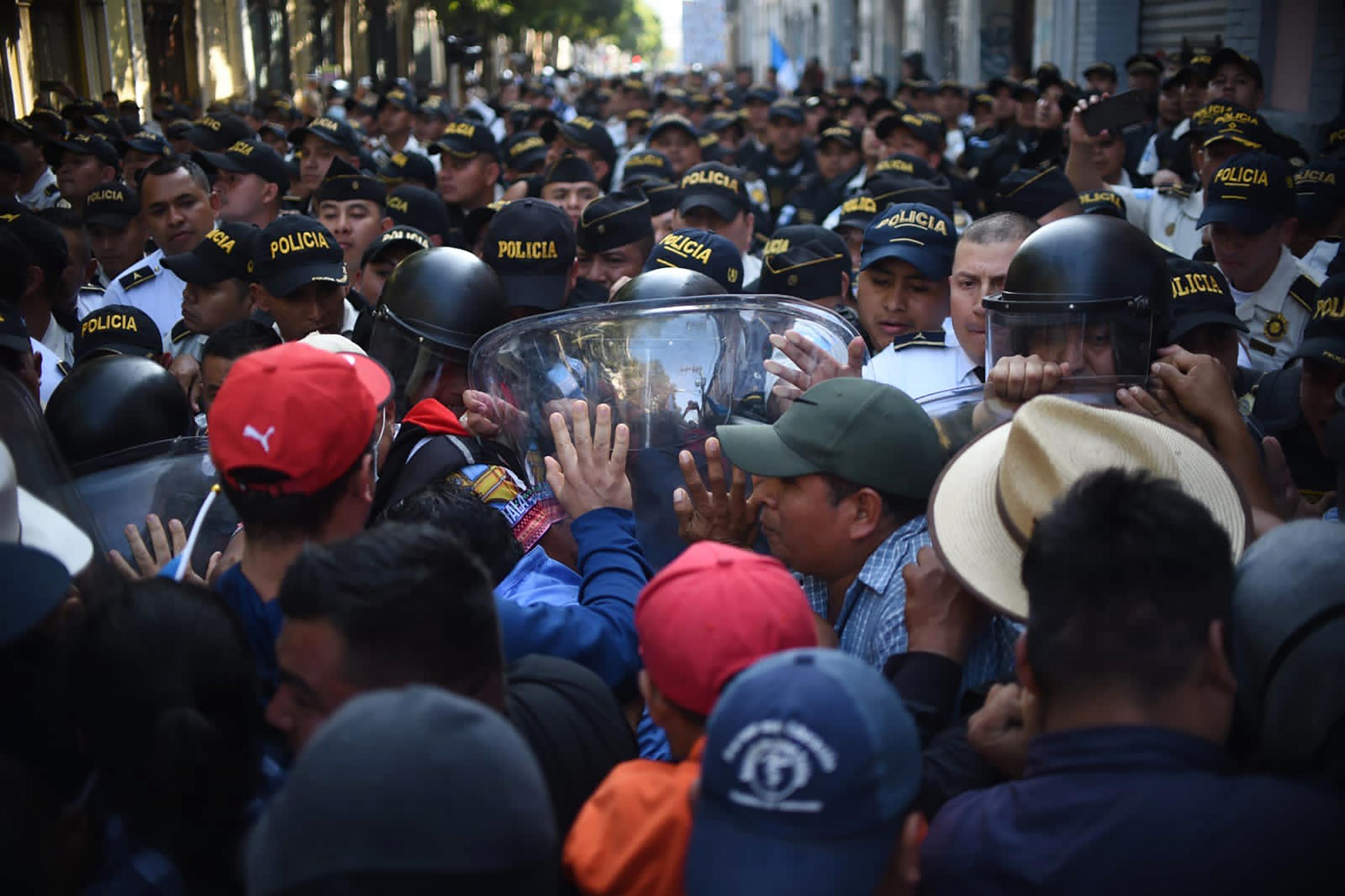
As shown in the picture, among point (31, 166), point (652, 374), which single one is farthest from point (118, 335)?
point (31, 166)

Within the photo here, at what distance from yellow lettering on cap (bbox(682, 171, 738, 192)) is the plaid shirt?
4.44 m

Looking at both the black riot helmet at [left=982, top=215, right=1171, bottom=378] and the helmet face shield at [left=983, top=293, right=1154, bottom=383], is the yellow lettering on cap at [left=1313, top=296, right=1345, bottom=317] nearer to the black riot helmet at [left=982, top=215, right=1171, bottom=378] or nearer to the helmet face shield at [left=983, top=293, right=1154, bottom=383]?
the black riot helmet at [left=982, top=215, right=1171, bottom=378]

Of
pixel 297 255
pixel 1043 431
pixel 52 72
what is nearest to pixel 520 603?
pixel 1043 431

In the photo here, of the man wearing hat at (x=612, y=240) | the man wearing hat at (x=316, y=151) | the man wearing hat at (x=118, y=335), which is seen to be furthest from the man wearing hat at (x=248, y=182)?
the man wearing hat at (x=612, y=240)

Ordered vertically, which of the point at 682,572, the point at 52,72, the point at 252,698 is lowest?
the point at 252,698

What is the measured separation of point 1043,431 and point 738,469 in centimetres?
75

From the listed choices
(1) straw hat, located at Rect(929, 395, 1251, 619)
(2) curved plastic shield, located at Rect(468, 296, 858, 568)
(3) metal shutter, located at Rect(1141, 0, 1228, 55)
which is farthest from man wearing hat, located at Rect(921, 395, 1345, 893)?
(3) metal shutter, located at Rect(1141, 0, 1228, 55)

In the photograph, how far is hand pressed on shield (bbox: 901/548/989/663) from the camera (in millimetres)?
2158

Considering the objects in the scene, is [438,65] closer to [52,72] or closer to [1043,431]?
[52,72]

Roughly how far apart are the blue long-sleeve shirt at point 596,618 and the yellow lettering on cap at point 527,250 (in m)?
2.05

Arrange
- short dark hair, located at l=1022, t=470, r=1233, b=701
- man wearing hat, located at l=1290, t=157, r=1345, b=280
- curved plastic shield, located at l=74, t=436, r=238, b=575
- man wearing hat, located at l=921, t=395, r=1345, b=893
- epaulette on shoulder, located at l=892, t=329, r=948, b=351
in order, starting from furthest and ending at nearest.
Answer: man wearing hat, located at l=1290, t=157, r=1345, b=280 → epaulette on shoulder, located at l=892, t=329, r=948, b=351 → curved plastic shield, located at l=74, t=436, r=238, b=575 → short dark hair, located at l=1022, t=470, r=1233, b=701 → man wearing hat, located at l=921, t=395, r=1345, b=893

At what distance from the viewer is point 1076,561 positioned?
5.49 feet

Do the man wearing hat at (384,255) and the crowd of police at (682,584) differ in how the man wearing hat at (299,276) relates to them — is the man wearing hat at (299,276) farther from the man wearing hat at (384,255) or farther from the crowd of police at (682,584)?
the man wearing hat at (384,255)

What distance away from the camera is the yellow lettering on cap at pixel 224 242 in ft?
17.3
